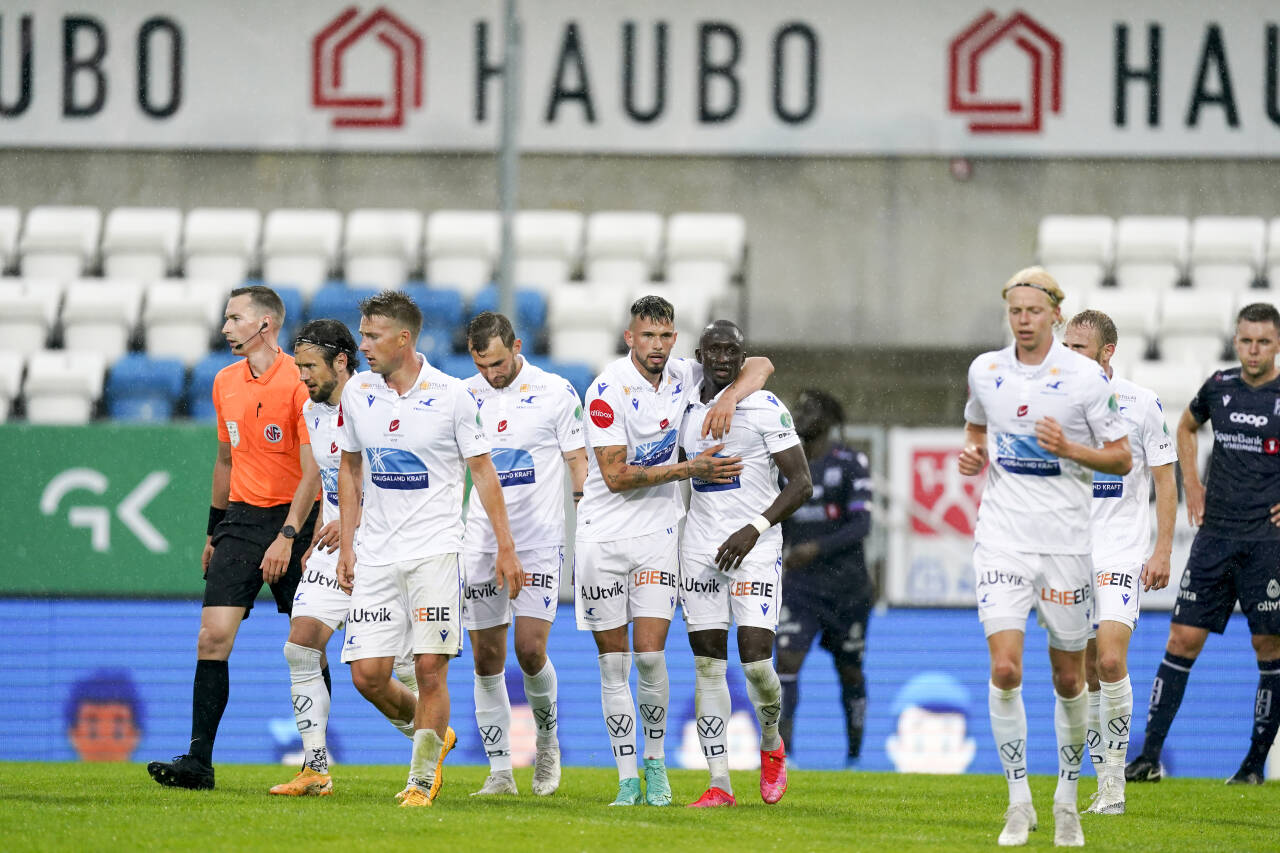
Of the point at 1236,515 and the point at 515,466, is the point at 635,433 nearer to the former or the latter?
the point at 515,466

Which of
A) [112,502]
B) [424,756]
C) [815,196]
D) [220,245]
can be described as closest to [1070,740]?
[424,756]

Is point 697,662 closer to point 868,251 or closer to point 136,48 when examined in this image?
point 868,251

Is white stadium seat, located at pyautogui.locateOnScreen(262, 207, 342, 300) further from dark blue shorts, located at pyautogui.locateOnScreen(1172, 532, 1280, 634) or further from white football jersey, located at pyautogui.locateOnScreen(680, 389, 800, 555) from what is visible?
dark blue shorts, located at pyautogui.locateOnScreen(1172, 532, 1280, 634)

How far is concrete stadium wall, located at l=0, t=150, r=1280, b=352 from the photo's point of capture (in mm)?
20406

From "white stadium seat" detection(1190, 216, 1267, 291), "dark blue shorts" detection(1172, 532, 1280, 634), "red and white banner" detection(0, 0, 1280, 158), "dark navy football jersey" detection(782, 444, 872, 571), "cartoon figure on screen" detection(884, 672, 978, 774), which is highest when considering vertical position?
"red and white banner" detection(0, 0, 1280, 158)

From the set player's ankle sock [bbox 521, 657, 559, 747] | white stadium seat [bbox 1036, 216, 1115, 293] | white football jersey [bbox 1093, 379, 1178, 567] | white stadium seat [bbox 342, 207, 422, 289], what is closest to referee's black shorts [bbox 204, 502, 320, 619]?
player's ankle sock [bbox 521, 657, 559, 747]

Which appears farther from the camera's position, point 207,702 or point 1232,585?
point 1232,585

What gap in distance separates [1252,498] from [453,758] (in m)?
6.30

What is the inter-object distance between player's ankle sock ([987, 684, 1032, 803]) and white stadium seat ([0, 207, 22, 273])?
50.9ft

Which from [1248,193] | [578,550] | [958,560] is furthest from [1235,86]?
[578,550]

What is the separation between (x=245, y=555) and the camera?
8.57 metres

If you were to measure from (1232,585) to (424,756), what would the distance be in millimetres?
5138

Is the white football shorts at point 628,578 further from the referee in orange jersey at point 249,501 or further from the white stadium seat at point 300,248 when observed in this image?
the white stadium seat at point 300,248

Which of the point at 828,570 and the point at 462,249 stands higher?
the point at 462,249
